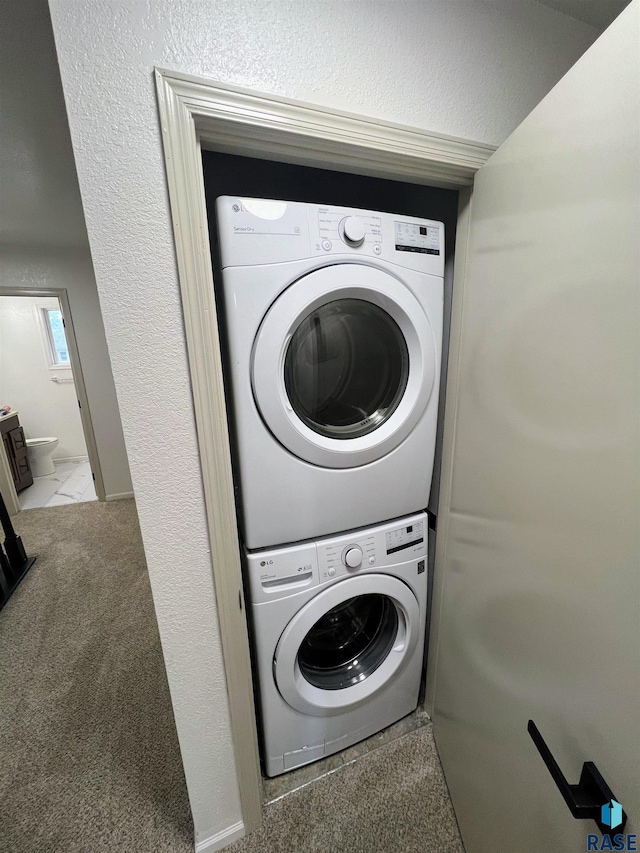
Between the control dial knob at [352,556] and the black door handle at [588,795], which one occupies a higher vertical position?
the control dial knob at [352,556]

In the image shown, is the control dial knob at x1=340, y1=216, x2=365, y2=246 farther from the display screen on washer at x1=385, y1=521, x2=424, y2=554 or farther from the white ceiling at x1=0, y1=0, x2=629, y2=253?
the display screen on washer at x1=385, y1=521, x2=424, y2=554

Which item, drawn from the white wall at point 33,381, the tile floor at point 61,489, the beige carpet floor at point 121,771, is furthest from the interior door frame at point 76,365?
the beige carpet floor at point 121,771

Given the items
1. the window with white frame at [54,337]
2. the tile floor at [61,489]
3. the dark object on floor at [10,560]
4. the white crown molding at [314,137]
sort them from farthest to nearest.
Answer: the window with white frame at [54,337] < the tile floor at [61,489] < the dark object on floor at [10,560] < the white crown molding at [314,137]

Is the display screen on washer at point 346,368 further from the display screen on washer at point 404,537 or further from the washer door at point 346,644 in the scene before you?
the washer door at point 346,644

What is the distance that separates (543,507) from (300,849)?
46.9 inches

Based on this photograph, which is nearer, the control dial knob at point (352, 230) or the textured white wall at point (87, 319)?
the control dial knob at point (352, 230)

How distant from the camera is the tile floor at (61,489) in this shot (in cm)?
305

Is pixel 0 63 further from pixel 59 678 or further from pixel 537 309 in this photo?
pixel 59 678

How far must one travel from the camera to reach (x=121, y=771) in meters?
1.10

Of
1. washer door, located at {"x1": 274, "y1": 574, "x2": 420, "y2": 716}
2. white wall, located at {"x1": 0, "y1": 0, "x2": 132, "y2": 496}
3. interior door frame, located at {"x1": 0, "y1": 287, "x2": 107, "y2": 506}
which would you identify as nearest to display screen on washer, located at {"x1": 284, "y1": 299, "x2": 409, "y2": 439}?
washer door, located at {"x1": 274, "y1": 574, "x2": 420, "y2": 716}

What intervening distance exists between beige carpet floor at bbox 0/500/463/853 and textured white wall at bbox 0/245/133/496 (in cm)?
139

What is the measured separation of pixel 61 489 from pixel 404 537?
3.71m

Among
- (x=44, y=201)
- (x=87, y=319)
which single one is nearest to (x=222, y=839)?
(x=44, y=201)

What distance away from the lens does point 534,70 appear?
2.69ft
